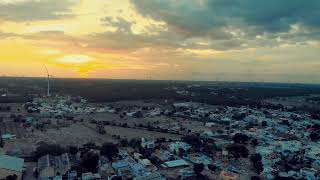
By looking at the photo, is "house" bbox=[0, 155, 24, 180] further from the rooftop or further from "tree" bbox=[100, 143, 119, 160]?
"tree" bbox=[100, 143, 119, 160]

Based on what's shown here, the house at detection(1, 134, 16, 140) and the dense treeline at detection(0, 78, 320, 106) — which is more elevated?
the dense treeline at detection(0, 78, 320, 106)

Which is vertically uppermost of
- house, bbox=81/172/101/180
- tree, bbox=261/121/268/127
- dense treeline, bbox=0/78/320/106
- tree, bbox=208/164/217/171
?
dense treeline, bbox=0/78/320/106

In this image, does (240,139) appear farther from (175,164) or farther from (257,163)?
(175,164)

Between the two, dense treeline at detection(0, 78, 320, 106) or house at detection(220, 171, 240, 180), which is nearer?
house at detection(220, 171, 240, 180)

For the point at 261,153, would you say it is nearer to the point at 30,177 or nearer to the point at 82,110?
the point at 30,177

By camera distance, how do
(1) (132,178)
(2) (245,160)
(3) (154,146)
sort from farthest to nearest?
(3) (154,146) < (2) (245,160) < (1) (132,178)

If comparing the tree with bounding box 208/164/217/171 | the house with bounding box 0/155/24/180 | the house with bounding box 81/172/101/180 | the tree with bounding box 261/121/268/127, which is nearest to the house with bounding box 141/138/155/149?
the tree with bounding box 208/164/217/171

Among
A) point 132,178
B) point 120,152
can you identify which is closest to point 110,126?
point 120,152

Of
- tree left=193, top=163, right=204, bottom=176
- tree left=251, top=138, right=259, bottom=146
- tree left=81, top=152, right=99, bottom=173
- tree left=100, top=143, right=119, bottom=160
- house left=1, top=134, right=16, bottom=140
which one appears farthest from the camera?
tree left=251, top=138, right=259, bottom=146

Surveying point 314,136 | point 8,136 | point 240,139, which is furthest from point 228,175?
point 8,136
